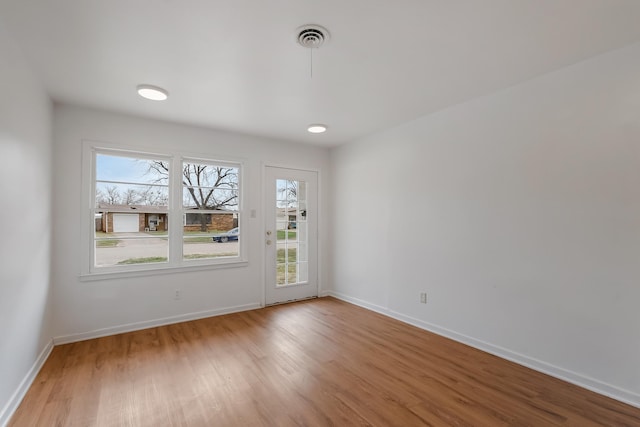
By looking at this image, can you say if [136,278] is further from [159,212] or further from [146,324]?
[159,212]

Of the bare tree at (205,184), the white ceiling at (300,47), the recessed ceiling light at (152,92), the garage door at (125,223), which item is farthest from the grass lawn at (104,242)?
the recessed ceiling light at (152,92)

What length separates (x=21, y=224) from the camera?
2.25 meters

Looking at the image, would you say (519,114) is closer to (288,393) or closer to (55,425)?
(288,393)

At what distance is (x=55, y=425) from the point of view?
1.89 m

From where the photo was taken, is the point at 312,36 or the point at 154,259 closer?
the point at 312,36

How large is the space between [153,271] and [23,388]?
1553 mm

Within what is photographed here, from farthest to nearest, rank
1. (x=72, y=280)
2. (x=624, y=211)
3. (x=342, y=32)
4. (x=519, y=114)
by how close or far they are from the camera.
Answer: (x=72, y=280) → (x=519, y=114) → (x=624, y=211) → (x=342, y=32)

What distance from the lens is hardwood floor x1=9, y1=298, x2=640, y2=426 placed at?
77.6 inches

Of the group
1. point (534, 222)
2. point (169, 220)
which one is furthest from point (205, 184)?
point (534, 222)

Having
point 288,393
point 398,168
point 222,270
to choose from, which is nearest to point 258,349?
point 288,393

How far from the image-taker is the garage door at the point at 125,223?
11.4ft

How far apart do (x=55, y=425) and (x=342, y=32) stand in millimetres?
3094

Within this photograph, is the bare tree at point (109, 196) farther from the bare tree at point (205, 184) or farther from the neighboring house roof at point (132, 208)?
the bare tree at point (205, 184)

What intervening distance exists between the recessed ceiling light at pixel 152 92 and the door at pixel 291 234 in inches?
71.8
